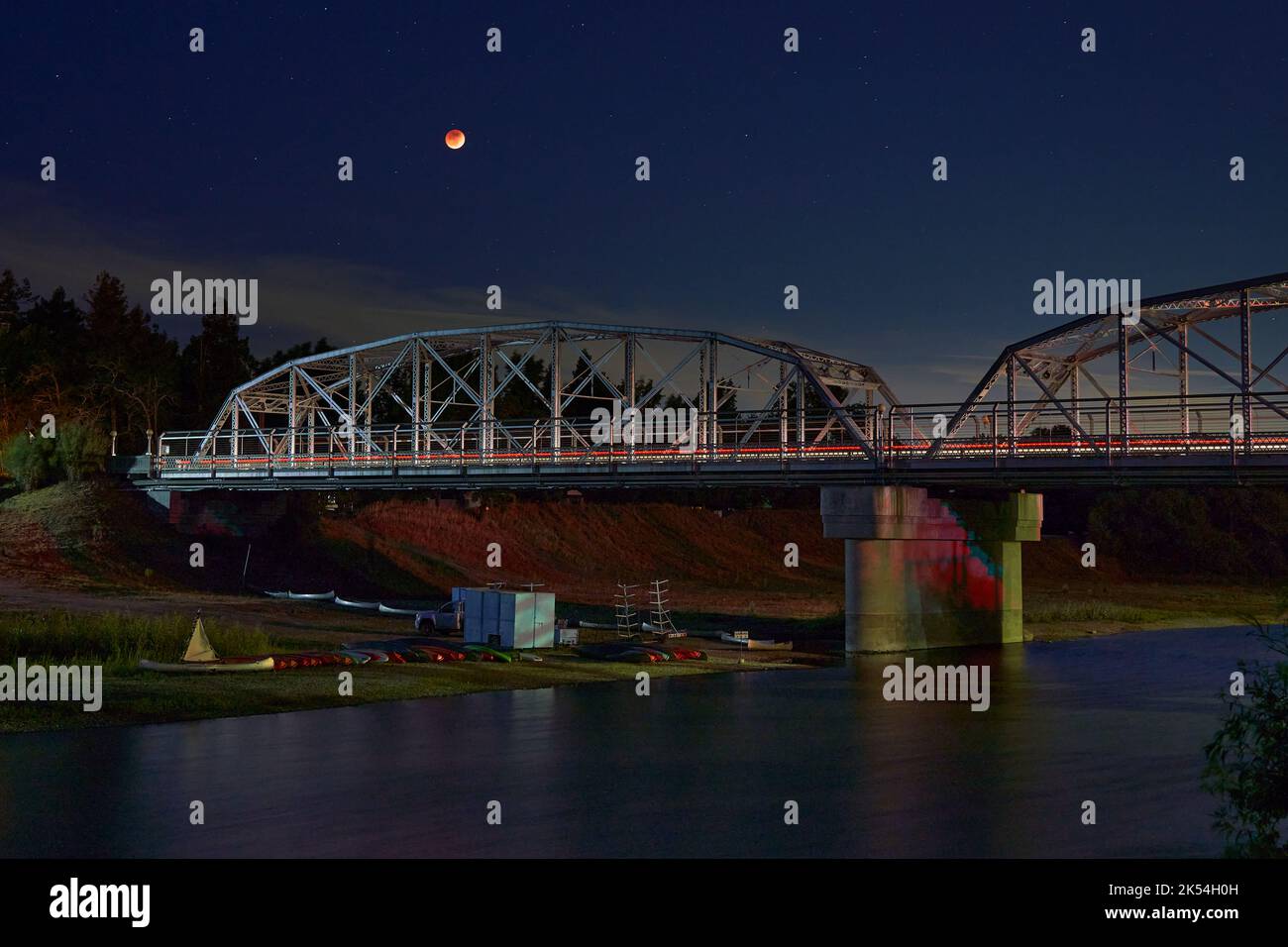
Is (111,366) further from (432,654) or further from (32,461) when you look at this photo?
(432,654)

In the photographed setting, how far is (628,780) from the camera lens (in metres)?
27.2

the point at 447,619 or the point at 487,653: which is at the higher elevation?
the point at 447,619

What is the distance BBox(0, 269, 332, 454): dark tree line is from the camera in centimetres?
11400

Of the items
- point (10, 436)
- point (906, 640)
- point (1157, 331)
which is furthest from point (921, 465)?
point (10, 436)

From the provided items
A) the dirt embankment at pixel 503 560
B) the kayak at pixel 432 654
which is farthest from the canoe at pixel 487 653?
the dirt embankment at pixel 503 560

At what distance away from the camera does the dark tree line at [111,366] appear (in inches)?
4488

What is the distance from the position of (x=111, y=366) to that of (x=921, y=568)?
86146 mm

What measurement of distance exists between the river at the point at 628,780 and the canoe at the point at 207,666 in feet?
17.3

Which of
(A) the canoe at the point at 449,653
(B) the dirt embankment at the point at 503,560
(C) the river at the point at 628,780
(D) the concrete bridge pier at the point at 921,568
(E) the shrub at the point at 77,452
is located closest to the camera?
(C) the river at the point at 628,780

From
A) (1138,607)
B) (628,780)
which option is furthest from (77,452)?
(628,780)

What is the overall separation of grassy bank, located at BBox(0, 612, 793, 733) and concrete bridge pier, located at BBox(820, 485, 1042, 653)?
745cm

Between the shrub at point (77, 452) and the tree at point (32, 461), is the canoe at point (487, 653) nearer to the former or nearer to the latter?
the shrub at point (77, 452)

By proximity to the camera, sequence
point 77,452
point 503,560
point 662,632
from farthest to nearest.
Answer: point 503,560, point 77,452, point 662,632
